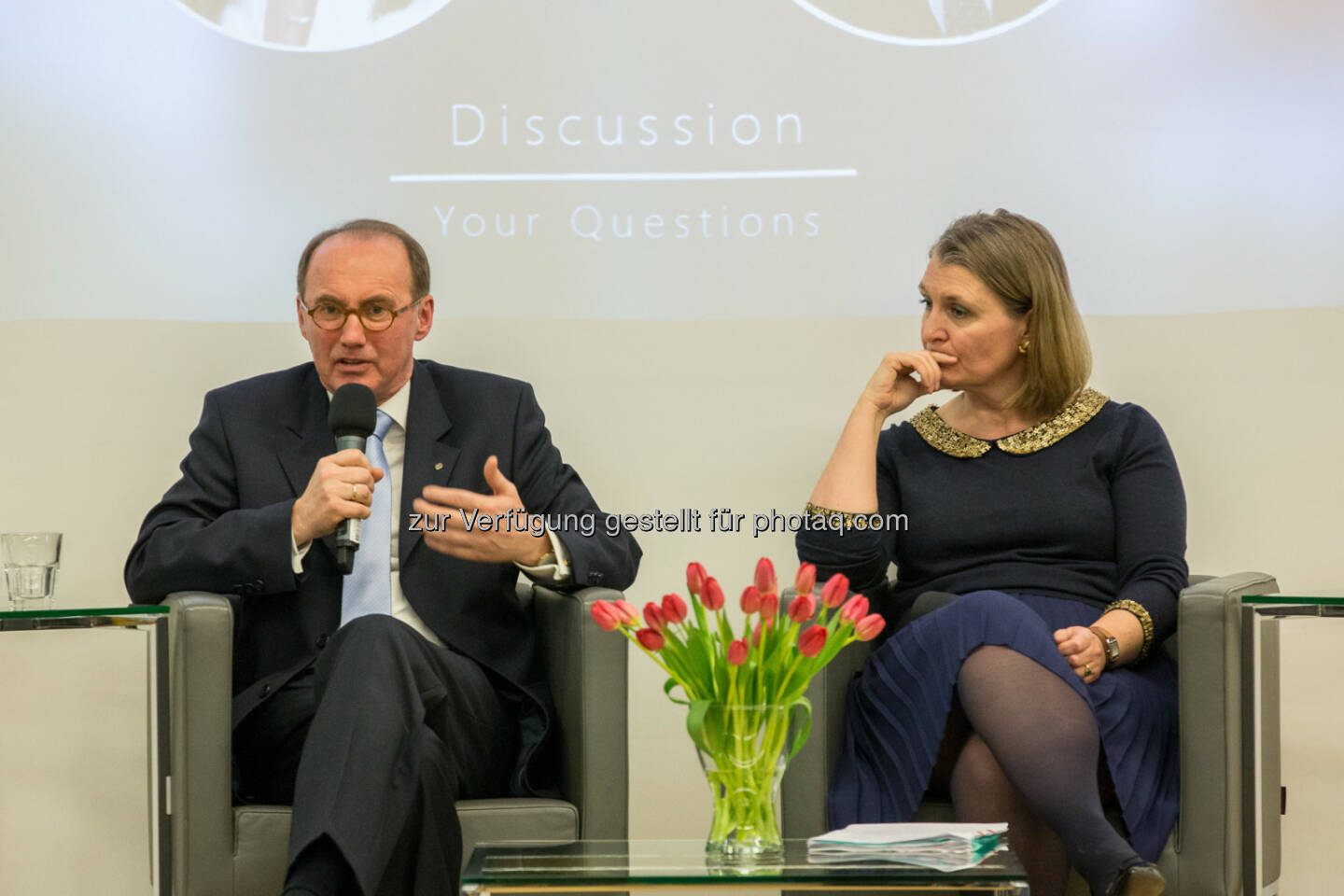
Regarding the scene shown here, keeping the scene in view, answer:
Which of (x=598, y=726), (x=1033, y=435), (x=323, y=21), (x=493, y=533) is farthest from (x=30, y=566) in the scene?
(x=1033, y=435)

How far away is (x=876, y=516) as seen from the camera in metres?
2.56

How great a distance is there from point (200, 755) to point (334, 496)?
426 mm

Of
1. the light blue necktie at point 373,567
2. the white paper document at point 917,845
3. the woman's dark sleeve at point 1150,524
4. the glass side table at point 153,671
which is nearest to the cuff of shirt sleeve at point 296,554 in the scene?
the light blue necktie at point 373,567

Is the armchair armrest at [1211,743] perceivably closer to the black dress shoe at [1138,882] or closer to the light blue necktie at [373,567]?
the black dress shoe at [1138,882]

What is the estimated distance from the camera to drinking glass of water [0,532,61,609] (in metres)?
2.55

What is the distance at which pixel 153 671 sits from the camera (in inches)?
86.2

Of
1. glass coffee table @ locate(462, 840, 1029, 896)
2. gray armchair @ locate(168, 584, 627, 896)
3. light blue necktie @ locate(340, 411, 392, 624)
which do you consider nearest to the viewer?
glass coffee table @ locate(462, 840, 1029, 896)

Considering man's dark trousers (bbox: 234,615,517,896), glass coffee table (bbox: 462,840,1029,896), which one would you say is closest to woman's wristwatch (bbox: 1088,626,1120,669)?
glass coffee table (bbox: 462,840,1029,896)

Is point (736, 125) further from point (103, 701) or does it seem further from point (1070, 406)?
point (103, 701)

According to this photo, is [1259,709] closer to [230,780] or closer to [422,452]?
[422,452]

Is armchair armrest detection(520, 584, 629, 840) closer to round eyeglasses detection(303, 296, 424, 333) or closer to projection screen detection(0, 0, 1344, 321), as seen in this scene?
round eyeglasses detection(303, 296, 424, 333)

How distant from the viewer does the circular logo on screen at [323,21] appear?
3074 mm

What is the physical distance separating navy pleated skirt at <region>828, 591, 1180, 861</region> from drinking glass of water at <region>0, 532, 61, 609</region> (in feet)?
4.58

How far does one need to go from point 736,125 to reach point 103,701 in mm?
1784
